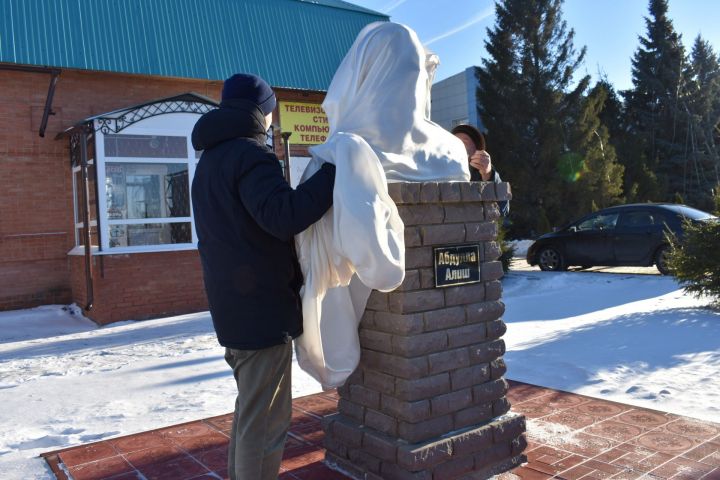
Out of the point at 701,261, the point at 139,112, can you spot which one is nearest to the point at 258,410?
the point at 701,261

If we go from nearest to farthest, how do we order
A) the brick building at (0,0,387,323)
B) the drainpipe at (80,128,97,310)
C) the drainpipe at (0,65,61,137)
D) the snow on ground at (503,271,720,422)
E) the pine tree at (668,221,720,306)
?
the snow on ground at (503,271,720,422) → the pine tree at (668,221,720,306) → the drainpipe at (80,128,97,310) → the brick building at (0,0,387,323) → the drainpipe at (0,65,61,137)

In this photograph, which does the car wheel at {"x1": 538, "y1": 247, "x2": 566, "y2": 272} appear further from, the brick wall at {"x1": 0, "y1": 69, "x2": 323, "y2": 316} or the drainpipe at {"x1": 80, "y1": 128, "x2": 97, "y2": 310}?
the drainpipe at {"x1": 80, "y1": 128, "x2": 97, "y2": 310}

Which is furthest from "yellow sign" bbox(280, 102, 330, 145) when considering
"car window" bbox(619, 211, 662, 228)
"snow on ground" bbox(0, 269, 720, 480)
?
"car window" bbox(619, 211, 662, 228)

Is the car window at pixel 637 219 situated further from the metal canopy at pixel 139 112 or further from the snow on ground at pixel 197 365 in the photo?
the metal canopy at pixel 139 112

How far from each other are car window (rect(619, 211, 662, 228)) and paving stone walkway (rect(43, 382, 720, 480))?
9034 mm

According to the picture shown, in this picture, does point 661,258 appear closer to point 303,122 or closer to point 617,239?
point 617,239

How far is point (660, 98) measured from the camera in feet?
116

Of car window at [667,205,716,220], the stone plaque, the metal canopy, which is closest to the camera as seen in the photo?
the stone plaque

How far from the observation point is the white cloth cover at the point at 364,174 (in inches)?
98.5

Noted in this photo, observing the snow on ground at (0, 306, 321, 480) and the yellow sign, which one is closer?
the snow on ground at (0, 306, 321, 480)

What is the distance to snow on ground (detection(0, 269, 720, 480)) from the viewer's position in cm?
424

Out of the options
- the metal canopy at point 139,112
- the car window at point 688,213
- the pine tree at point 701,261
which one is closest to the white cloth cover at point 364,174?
the pine tree at point 701,261

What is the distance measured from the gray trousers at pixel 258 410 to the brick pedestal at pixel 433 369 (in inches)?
21.6

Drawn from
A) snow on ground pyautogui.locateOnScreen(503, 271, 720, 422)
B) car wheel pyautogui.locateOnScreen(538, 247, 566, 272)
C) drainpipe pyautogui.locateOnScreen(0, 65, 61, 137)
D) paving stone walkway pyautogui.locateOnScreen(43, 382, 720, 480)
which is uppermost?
drainpipe pyautogui.locateOnScreen(0, 65, 61, 137)
